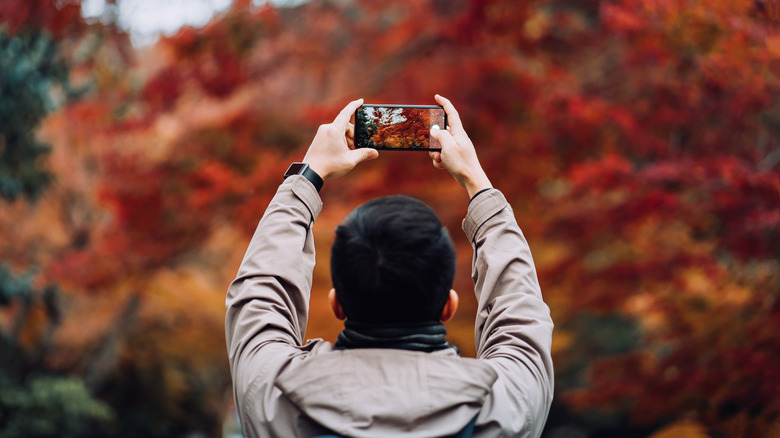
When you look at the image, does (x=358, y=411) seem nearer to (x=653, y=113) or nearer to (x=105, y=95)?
(x=653, y=113)

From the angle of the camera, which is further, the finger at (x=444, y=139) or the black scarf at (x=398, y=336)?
the finger at (x=444, y=139)

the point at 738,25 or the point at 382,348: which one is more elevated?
the point at 738,25

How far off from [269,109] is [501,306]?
5993 millimetres

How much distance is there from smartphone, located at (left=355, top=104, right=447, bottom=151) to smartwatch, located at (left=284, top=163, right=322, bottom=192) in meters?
0.24

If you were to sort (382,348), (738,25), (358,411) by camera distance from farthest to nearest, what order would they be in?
1. (738,25)
2. (382,348)
3. (358,411)

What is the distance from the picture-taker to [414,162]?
20.7ft

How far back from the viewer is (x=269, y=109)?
6965 millimetres

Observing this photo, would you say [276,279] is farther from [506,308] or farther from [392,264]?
[506,308]

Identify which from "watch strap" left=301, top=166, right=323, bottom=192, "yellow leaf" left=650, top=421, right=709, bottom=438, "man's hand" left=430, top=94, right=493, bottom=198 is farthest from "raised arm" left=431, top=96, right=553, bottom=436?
"yellow leaf" left=650, top=421, right=709, bottom=438

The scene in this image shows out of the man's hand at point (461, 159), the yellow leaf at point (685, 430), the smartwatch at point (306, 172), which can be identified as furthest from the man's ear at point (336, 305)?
the yellow leaf at point (685, 430)

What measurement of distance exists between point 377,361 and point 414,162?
528 cm

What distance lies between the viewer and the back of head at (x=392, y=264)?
1.14 meters

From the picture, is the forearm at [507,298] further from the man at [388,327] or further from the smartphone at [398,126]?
the smartphone at [398,126]

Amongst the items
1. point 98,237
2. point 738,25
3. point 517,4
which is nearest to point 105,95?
point 98,237
